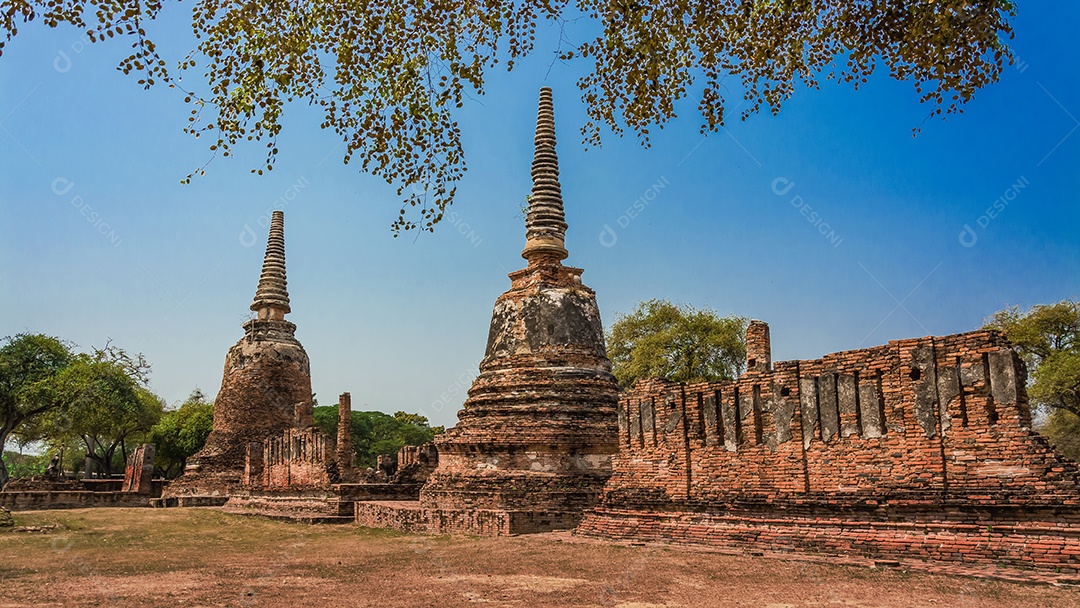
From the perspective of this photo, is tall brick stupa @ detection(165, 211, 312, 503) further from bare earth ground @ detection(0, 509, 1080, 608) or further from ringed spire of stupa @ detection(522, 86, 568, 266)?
bare earth ground @ detection(0, 509, 1080, 608)

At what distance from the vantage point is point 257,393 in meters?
31.6

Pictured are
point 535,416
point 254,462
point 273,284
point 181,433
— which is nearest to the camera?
point 535,416

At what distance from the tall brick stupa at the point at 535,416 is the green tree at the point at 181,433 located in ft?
105

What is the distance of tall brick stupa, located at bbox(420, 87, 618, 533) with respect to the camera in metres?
16.3

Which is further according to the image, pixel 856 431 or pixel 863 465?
pixel 856 431

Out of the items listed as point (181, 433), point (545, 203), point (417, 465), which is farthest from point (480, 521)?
point (181, 433)

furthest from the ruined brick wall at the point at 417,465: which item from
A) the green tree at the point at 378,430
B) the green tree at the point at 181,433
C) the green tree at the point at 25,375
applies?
the green tree at the point at 378,430

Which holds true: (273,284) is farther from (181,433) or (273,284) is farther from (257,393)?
(181,433)

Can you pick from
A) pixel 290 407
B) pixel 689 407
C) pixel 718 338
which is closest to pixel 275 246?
pixel 290 407

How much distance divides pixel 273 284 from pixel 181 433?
18.6 meters

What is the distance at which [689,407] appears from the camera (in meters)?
13.3

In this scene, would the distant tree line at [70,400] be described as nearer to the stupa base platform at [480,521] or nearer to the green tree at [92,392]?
the green tree at [92,392]

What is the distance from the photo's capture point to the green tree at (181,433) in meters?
46.9

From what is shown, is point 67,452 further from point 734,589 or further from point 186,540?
point 734,589
